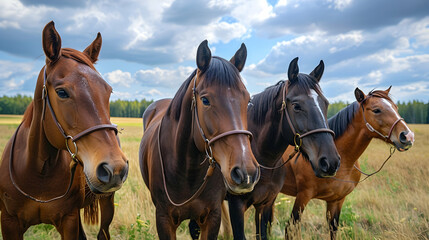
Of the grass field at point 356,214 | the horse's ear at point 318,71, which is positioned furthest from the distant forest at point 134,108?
the horse's ear at point 318,71

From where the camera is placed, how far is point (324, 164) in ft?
10.2

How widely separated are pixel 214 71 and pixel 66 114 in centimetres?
118

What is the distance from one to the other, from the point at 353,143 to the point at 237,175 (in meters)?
3.47

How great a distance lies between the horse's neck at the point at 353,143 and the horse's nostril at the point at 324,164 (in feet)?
5.90

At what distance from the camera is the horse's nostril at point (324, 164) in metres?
3.04

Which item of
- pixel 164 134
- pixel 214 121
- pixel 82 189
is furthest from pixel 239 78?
pixel 82 189

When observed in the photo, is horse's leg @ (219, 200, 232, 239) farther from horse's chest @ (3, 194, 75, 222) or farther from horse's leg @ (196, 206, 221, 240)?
horse's chest @ (3, 194, 75, 222)

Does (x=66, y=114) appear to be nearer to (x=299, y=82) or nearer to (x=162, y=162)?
(x=162, y=162)

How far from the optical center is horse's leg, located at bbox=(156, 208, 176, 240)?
2778 millimetres

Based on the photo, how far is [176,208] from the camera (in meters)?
2.75

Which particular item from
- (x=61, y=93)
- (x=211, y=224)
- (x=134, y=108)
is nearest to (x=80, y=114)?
(x=61, y=93)

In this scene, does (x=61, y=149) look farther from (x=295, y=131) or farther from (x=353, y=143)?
(x=353, y=143)

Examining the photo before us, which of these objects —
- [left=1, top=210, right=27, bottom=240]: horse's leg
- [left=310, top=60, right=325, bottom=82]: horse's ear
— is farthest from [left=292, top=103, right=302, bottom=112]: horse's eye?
[left=1, top=210, right=27, bottom=240]: horse's leg

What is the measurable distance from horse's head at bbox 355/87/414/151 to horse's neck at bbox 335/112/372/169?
12 centimetres
